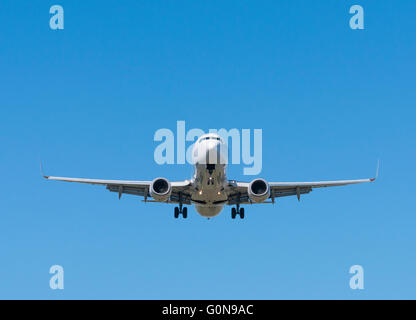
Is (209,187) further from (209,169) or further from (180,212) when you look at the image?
(180,212)

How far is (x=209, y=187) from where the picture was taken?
42.9 meters

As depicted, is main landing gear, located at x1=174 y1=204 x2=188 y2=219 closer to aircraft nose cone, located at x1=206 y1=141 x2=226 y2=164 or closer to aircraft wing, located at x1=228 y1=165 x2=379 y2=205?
aircraft wing, located at x1=228 y1=165 x2=379 y2=205

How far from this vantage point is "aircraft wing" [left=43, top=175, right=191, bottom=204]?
4500 centimetres

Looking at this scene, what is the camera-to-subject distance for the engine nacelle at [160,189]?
1657 inches

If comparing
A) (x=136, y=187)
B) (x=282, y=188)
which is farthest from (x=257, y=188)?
(x=136, y=187)

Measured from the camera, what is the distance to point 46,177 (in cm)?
4662

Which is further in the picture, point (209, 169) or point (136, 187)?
point (136, 187)

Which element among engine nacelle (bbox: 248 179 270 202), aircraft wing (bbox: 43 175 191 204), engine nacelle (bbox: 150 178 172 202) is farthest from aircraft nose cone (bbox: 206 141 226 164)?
aircraft wing (bbox: 43 175 191 204)

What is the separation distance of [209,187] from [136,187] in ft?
23.3
